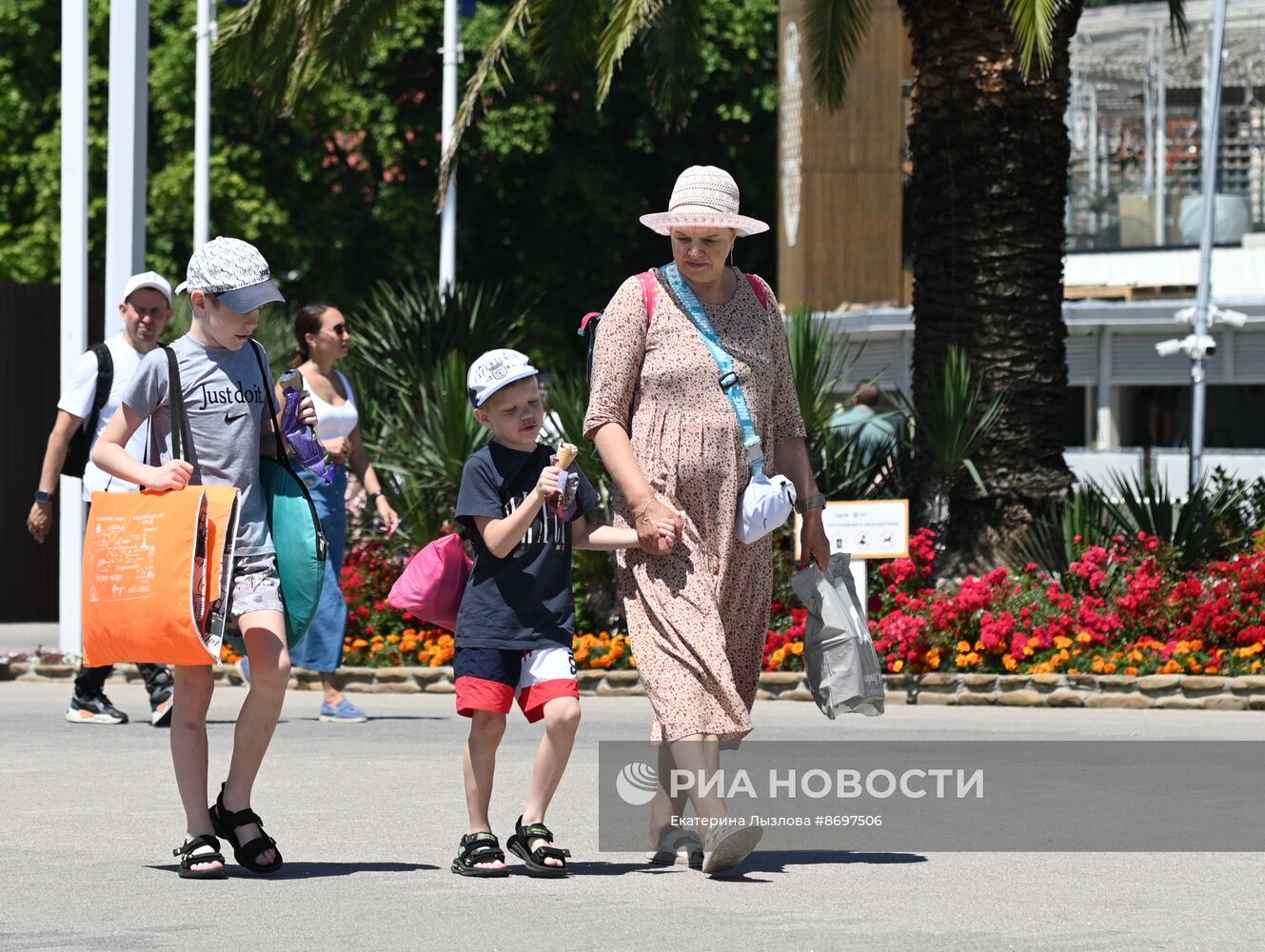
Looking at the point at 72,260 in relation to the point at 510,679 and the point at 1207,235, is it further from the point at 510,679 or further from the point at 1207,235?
the point at 1207,235

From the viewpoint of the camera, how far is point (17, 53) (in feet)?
130

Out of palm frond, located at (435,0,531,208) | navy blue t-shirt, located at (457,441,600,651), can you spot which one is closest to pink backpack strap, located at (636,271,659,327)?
navy blue t-shirt, located at (457,441,600,651)

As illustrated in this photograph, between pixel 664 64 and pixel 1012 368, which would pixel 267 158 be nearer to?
pixel 664 64

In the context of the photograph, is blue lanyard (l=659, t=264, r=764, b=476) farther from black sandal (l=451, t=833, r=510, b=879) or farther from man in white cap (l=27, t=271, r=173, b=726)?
man in white cap (l=27, t=271, r=173, b=726)

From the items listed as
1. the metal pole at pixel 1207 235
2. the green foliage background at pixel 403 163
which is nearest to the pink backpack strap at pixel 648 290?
the metal pole at pixel 1207 235

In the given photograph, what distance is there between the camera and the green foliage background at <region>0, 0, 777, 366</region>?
37.8 metres

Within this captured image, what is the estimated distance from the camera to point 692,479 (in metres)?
→ 6.70

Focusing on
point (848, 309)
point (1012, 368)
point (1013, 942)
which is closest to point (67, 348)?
point (1012, 368)

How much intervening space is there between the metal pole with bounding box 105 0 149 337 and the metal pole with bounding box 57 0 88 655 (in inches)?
14.7

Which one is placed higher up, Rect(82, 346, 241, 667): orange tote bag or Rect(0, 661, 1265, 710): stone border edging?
Rect(82, 346, 241, 667): orange tote bag

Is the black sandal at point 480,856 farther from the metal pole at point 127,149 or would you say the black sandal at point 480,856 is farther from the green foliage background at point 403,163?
the green foliage background at point 403,163

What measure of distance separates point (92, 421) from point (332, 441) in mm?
1275

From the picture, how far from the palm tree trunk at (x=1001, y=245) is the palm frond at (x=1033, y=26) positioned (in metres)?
1.23

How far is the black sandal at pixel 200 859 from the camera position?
6.54m
